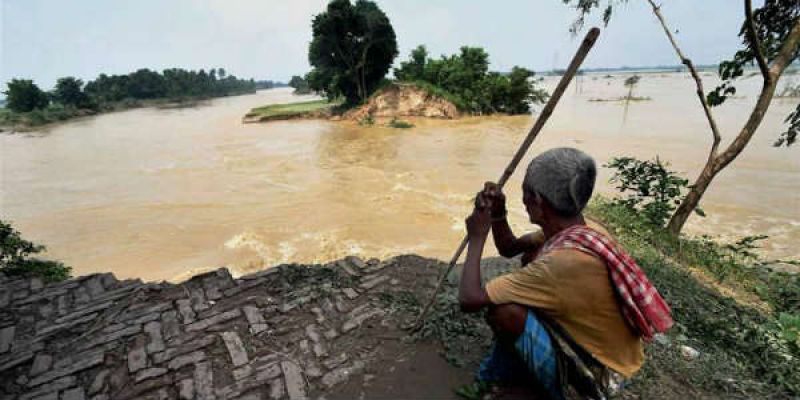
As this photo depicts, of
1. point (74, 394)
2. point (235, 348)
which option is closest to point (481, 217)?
point (235, 348)

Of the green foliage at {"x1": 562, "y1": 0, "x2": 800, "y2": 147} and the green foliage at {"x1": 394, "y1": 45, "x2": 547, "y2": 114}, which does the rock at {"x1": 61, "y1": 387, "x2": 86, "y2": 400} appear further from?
the green foliage at {"x1": 394, "y1": 45, "x2": 547, "y2": 114}

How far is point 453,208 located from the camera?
801 cm

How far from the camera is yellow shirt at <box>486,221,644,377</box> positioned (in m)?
1.43

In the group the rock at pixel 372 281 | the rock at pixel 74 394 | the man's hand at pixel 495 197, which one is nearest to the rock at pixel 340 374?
the rock at pixel 372 281

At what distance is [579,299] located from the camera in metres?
1.46

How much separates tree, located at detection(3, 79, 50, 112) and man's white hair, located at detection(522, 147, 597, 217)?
51.2 metres

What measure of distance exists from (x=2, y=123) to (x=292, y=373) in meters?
42.3

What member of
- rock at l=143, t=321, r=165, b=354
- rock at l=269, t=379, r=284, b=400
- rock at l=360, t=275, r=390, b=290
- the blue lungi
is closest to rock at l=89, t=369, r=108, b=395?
rock at l=143, t=321, r=165, b=354

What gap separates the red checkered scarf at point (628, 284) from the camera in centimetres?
142

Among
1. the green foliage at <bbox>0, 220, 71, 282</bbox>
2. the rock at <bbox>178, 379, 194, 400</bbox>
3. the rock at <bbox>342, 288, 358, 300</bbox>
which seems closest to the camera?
the rock at <bbox>178, 379, 194, 400</bbox>

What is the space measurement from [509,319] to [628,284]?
47 centimetres

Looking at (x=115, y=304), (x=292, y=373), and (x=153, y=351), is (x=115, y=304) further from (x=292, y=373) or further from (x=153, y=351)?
(x=292, y=373)

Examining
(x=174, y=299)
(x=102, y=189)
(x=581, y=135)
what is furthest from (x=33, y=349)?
(x=581, y=135)

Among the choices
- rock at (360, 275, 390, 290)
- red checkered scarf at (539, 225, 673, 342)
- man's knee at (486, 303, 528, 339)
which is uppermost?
red checkered scarf at (539, 225, 673, 342)
